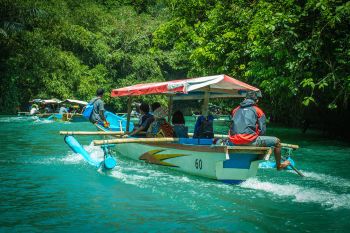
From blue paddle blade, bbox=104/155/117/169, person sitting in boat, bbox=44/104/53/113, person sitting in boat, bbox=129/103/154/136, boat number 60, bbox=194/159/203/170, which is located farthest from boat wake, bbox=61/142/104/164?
person sitting in boat, bbox=44/104/53/113

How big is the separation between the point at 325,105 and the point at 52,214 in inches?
675

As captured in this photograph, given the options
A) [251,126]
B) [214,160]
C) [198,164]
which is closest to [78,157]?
[198,164]

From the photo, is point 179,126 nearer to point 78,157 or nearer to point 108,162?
point 108,162

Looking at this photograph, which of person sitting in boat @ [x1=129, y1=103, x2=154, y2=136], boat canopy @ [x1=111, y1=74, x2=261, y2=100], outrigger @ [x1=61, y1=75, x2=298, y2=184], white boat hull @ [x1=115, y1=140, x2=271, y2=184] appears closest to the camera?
white boat hull @ [x1=115, y1=140, x2=271, y2=184]

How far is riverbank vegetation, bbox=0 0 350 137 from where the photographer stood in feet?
46.0

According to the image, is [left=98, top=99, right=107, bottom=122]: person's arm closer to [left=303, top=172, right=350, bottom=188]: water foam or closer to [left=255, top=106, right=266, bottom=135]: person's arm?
[left=303, top=172, right=350, bottom=188]: water foam

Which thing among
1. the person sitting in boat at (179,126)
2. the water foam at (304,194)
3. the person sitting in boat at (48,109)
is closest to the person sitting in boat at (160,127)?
the person sitting in boat at (179,126)

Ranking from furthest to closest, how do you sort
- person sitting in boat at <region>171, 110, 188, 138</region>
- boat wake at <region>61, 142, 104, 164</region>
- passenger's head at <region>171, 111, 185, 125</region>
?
boat wake at <region>61, 142, 104, 164</region>
person sitting in boat at <region>171, 110, 188, 138</region>
passenger's head at <region>171, 111, 185, 125</region>

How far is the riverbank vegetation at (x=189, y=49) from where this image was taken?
14.0 meters

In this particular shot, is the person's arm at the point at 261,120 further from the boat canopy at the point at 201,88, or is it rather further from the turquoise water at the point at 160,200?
the turquoise water at the point at 160,200

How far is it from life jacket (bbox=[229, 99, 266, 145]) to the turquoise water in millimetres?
1106

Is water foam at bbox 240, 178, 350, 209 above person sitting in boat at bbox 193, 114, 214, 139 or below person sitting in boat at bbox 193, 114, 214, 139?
below

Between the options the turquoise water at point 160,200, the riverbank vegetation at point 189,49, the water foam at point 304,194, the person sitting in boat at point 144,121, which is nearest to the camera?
the turquoise water at point 160,200

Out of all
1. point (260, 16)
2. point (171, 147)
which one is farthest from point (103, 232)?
point (260, 16)
